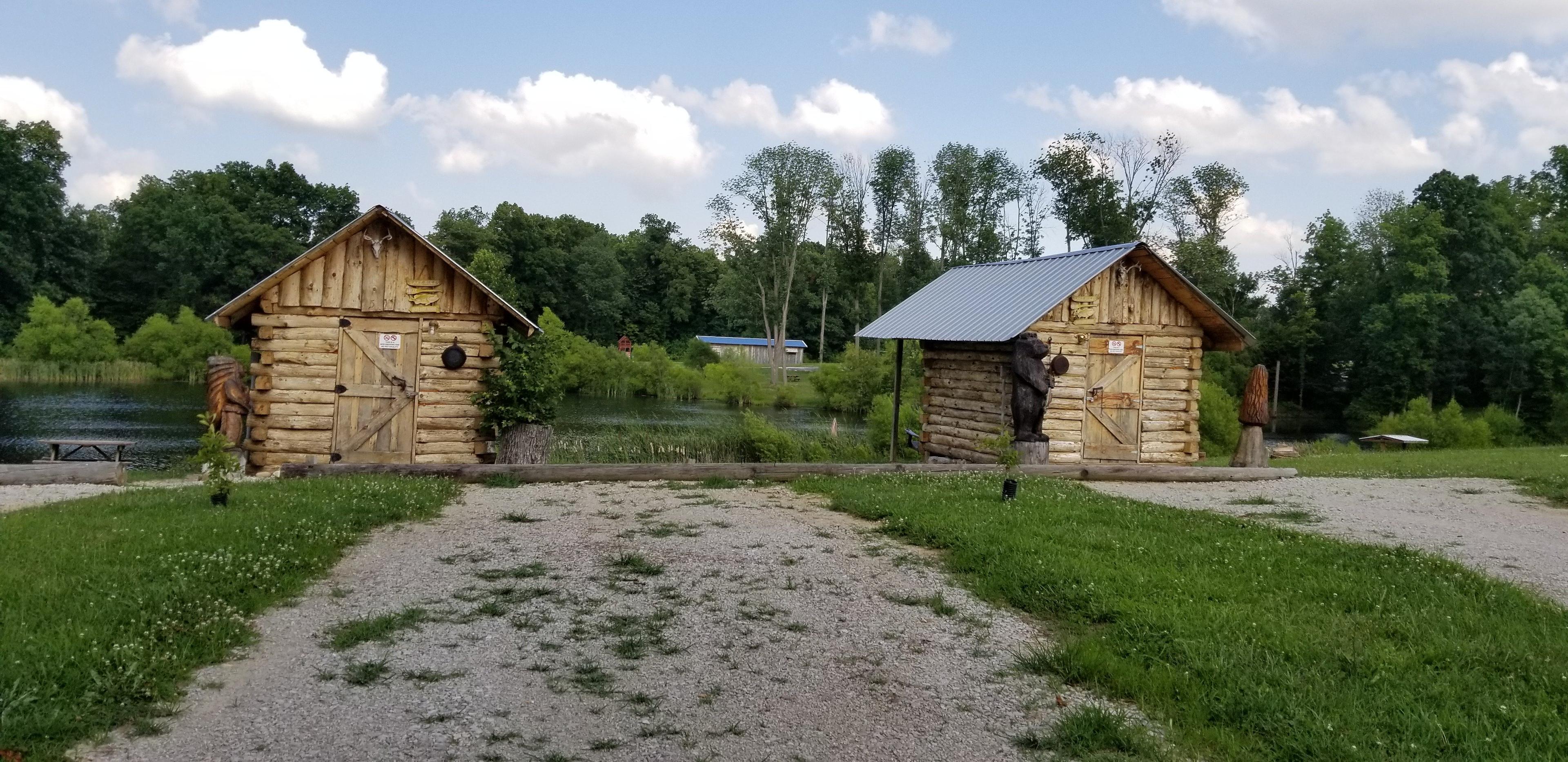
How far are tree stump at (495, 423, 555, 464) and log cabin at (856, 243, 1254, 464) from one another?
773 cm

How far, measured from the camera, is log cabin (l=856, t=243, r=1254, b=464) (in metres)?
20.4

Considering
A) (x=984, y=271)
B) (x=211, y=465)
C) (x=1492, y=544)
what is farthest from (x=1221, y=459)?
(x=211, y=465)

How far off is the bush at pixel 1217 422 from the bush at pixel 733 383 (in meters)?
24.7

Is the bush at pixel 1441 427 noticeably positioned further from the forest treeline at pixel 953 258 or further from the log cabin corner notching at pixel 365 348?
the log cabin corner notching at pixel 365 348

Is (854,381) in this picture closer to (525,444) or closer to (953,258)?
(953,258)

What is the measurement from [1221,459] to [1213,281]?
31433 millimetres

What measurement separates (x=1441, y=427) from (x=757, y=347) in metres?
45.2

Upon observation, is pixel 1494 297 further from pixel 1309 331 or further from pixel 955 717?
pixel 955 717

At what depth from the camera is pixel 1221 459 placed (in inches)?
990

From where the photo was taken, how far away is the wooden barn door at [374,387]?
1723 cm

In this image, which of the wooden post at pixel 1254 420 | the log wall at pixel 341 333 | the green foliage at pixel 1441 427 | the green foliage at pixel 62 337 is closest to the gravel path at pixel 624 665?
the log wall at pixel 341 333

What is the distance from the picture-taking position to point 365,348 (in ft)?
56.5

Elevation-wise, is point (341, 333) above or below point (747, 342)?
below

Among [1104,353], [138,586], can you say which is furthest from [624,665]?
[1104,353]
